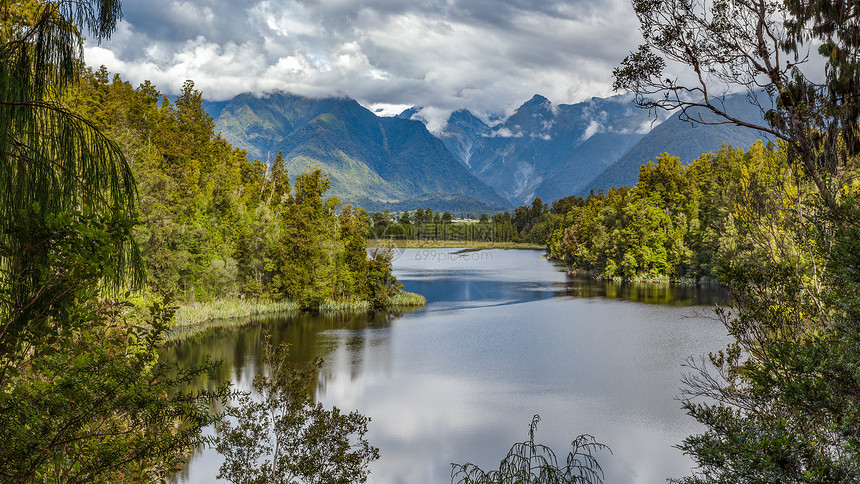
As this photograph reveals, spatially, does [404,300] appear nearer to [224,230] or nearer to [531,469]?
[224,230]

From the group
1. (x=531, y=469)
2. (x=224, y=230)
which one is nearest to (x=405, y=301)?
(x=224, y=230)

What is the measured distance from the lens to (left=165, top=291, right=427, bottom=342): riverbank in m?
27.8

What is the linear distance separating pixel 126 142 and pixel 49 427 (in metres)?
21.9

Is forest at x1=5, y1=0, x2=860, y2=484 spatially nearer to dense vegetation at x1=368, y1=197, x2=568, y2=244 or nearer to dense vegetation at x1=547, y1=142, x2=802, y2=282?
dense vegetation at x1=547, y1=142, x2=802, y2=282

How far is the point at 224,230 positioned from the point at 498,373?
22860 millimetres

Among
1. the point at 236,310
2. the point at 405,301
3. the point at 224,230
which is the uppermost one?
the point at 224,230

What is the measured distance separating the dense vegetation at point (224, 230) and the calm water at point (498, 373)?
136 inches

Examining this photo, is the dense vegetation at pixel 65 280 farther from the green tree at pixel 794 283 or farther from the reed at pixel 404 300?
the reed at pixel 404 300

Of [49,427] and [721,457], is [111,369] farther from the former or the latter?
[721,457]

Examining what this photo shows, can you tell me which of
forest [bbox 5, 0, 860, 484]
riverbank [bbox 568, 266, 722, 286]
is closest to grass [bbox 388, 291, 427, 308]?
forest [bbox 5, 0, 860, 484]

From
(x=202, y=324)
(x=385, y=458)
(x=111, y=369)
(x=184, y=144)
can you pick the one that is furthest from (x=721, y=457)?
(x=184, y=144)

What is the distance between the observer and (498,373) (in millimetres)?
21828

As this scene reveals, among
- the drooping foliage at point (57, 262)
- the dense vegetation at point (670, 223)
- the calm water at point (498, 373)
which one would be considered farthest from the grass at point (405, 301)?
the drooping foliage at point (57, 262)

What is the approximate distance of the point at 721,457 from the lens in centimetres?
481
